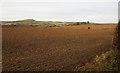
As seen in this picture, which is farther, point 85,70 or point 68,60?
point 68,60

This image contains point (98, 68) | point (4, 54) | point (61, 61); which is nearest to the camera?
point (98, 68)

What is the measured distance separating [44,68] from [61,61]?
179cm

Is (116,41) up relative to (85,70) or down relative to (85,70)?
up

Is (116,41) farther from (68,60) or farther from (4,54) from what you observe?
(4,54)

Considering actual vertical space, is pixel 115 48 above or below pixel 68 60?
above

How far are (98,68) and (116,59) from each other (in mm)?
991

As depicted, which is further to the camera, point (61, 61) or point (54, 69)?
point (61, 61)

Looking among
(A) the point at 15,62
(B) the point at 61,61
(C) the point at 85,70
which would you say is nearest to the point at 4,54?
(A) the point at 15,62

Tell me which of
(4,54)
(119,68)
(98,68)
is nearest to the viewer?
(119,68)

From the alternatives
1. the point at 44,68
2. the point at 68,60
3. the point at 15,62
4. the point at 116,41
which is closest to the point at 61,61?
the point at 68,60

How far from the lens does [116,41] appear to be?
12.9 metres

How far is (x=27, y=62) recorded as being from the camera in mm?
15047

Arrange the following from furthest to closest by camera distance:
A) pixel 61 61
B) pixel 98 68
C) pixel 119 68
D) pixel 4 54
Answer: pixel 4 54
pixel 61 61
pixel 98 68
pixel 119 68

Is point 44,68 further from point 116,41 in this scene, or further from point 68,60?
point 116,41
